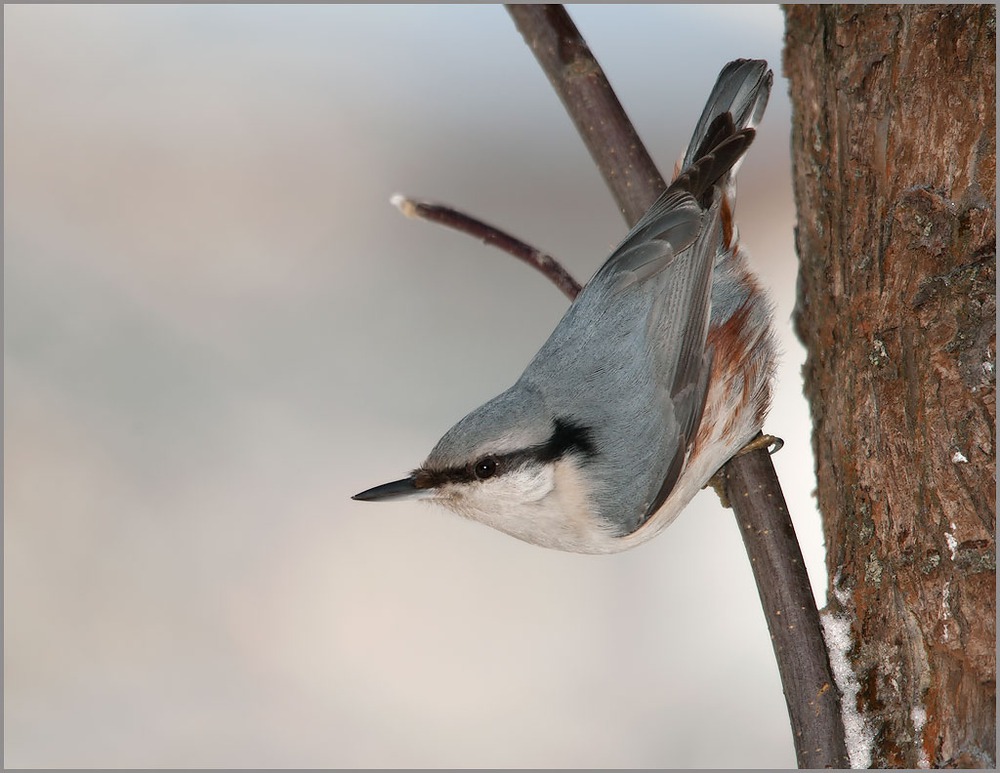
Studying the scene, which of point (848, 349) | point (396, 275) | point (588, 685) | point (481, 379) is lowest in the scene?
point (588, 685)

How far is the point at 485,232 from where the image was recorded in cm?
198

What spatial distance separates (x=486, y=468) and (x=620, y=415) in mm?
280

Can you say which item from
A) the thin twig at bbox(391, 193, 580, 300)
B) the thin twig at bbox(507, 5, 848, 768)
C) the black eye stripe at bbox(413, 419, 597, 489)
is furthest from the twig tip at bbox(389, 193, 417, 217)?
the black eye stripe at bbox(413, 419, 597, 489)

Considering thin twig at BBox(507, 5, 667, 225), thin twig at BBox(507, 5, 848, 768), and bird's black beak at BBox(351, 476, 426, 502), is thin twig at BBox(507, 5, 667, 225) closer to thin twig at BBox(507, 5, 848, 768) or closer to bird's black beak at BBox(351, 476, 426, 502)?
thin twig at BBox(507, 5, 848, 768)

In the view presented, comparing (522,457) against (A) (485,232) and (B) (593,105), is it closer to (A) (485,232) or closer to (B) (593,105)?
(A) (485,232)

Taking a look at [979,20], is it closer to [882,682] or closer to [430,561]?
[882,682]

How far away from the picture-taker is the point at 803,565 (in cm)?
165

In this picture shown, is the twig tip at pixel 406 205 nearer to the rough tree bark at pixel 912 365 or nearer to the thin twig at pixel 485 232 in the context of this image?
the thin twig at pixel 485 232

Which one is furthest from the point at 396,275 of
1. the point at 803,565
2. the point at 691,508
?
the point at 803,565

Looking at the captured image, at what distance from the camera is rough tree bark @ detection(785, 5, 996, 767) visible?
1.36 meters

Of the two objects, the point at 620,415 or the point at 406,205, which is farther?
the point at 406,205

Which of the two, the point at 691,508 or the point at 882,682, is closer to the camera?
the point at 882,682

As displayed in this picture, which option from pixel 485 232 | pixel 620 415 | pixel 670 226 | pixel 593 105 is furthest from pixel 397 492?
pixel 593 105

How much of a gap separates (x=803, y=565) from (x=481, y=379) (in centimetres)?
180
